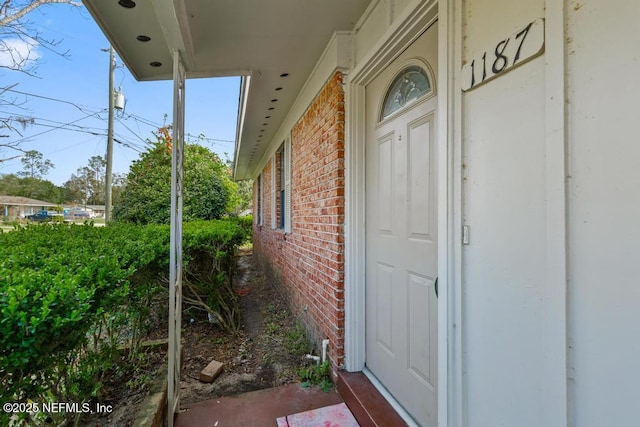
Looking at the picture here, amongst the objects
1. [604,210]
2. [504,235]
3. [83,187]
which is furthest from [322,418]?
[83,187]

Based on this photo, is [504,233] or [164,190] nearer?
[504,233]

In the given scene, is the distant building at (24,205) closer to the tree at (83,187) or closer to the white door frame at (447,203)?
the tree at (83,187)

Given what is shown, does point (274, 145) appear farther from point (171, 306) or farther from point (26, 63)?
point (26, 63)

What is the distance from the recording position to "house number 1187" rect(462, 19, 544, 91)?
3.41ft

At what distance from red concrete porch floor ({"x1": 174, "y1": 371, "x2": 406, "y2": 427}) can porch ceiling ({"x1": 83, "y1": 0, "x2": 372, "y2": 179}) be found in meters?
2.66

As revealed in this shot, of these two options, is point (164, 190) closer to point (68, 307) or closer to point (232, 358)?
point (232, 358)

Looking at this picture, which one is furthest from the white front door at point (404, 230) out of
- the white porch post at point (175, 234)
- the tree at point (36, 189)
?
the tree at point (36, 189)

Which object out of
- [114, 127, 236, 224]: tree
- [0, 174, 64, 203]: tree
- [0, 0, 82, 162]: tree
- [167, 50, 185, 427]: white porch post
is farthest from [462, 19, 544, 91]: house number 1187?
[0, 174, 64, 203]: tree

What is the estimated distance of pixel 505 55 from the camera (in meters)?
1.15

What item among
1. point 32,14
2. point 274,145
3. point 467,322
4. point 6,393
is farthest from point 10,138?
point 467,322

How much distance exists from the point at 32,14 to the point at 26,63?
1267 millimetres

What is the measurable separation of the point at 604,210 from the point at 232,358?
3.35m

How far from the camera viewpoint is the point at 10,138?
8.51 meters

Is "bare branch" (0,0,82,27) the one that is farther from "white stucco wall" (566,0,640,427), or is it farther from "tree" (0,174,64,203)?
"tree" (0,174,64,203)
